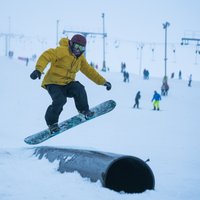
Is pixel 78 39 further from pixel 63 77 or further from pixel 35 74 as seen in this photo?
pixel 35 74

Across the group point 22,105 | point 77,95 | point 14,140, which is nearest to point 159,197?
point 77,95

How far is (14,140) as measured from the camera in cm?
A: 1138

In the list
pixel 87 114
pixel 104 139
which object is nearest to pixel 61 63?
pixel 87 114

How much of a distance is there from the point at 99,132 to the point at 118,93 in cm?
Result: 1587

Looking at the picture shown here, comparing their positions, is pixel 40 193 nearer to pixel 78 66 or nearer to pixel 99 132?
pixel 78 66

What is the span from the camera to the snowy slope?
4445 millimetres

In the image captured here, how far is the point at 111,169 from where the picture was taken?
4961mm

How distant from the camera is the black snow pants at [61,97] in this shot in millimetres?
6461

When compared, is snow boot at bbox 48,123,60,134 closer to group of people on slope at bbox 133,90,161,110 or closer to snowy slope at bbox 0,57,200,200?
snowy slope at bbox 0,57,200,200

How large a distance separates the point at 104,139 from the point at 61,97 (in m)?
6.33

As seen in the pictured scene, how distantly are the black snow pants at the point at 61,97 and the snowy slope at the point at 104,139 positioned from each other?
0.74 m

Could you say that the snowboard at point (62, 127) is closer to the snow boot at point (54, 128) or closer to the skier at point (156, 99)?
the snow boot at point (54, 128)

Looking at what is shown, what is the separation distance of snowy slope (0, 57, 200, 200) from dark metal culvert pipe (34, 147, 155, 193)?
0.13 meters

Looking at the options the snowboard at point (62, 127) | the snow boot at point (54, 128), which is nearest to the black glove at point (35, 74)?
the snow boot at point (54, 128)
